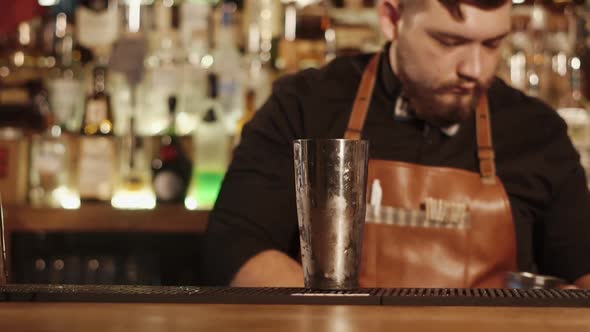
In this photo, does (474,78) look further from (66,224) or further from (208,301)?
(66,224)

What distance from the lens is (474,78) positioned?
177cm

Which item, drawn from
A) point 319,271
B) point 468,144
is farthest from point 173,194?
point 319,271

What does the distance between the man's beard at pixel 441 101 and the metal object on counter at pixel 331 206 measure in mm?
850

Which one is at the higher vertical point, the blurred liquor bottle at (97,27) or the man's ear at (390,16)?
the blurred liquor bottle at (97,27)

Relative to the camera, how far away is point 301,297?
2.86ft

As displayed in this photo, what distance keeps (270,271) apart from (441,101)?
478 millimetres

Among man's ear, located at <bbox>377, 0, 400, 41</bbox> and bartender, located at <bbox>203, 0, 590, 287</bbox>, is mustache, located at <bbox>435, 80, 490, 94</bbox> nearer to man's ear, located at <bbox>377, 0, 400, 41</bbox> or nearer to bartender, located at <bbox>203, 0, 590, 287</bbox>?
bartender, located at <bbox>203, 0, 590, 287</bbox>

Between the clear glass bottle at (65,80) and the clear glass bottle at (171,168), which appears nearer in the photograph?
the clear glass bottle at (171,168)

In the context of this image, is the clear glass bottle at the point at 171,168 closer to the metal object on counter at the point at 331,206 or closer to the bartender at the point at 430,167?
the bartender at the point at 430,167

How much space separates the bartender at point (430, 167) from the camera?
5.78 feet

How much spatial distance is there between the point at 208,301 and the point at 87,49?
2.57m

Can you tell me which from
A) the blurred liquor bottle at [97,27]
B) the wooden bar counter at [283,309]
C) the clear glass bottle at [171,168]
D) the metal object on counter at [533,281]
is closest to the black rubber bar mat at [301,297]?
the wooden bar counter at [283,309]

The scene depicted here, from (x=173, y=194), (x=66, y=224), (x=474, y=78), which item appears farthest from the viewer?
(x=173, y=194)

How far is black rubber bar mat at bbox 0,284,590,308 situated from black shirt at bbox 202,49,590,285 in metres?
0.82
